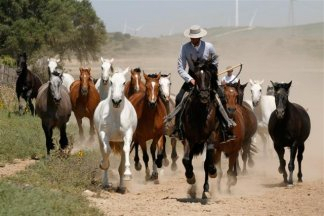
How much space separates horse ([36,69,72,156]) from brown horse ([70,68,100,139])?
8.36 feet

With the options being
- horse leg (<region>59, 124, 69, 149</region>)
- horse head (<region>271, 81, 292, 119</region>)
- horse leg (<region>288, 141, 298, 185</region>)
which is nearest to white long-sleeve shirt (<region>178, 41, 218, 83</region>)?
horse head (<region>271, 81, 292, 119</region>)

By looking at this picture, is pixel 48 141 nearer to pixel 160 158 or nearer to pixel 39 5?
pixel 160 158

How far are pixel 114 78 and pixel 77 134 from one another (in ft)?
26.8

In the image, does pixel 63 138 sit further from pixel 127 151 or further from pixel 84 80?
pixel 127 151

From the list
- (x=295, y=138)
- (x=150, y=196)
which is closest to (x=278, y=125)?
(x=295, y=138)

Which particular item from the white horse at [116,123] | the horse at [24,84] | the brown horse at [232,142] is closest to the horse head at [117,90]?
the white horse at [116,123]

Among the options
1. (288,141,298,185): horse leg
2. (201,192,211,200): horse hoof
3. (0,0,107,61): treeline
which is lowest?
(201,192,211,200): horse hoof

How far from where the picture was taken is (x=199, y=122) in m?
12.7

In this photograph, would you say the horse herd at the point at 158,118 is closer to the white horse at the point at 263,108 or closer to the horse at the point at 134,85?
the horse at the point at 134,85

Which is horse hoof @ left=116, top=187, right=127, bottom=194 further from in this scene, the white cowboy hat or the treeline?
the treeline

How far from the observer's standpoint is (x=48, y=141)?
54.5 feet

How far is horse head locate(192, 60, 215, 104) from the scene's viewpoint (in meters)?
12.1

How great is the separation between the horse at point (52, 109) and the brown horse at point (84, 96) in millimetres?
2549

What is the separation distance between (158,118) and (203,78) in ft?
12.4
